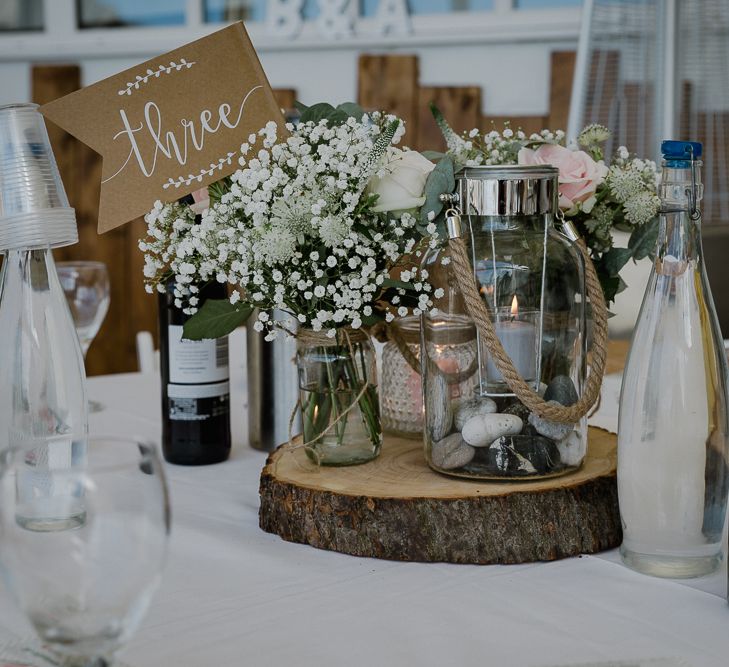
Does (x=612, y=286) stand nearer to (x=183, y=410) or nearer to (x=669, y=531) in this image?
(x=669, y=531)

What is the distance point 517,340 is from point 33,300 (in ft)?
1.40

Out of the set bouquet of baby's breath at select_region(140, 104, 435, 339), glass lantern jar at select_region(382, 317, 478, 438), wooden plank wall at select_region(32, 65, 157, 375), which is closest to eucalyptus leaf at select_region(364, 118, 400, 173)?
bouquet of baby's breath at select_region(140, 104, 435, 339)

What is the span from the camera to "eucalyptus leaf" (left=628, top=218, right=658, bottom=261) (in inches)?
36.2

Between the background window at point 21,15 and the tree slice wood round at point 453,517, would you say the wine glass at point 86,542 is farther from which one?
the background window at point 21,15

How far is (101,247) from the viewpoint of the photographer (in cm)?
297

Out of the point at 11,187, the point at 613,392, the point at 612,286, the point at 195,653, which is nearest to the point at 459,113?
the point at 613,392

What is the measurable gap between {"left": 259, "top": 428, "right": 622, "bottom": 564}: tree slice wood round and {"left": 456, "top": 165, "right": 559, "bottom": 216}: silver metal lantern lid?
0.77 ft

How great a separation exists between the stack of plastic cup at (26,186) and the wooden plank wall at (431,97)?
1.88 m

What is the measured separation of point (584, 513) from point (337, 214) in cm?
33

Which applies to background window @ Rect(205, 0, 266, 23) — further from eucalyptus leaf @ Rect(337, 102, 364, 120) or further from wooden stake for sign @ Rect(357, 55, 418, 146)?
eucalyptus leaf @ Rect(337, 102, 364, 120)

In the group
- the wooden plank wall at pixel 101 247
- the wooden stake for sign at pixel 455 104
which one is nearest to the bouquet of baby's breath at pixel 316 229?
the wooden stake for sign at pixel 455 104

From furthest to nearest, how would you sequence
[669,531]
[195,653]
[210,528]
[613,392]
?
1. [613,392]
2. [210,528]
3. [669,531]
4. [195,653]

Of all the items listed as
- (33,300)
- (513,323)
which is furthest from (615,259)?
(33,300)

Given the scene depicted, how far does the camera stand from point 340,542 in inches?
31.8
